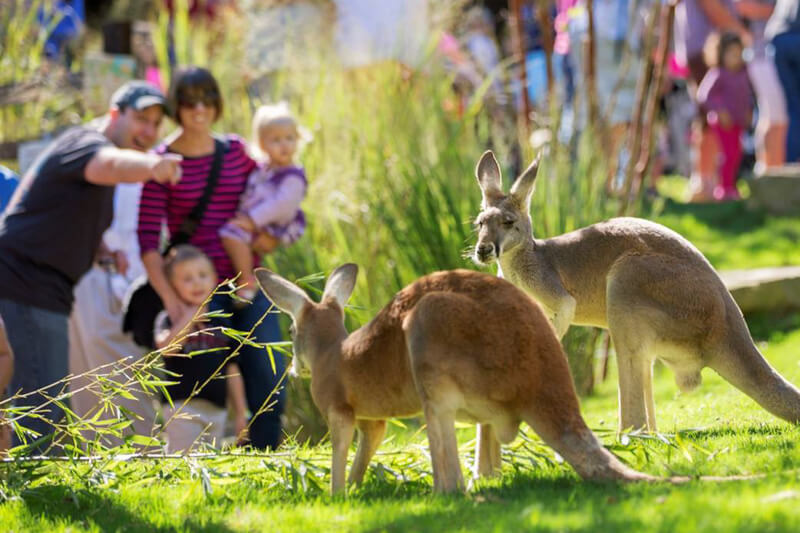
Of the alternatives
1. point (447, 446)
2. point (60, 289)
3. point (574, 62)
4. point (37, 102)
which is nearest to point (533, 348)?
point (447, 446)

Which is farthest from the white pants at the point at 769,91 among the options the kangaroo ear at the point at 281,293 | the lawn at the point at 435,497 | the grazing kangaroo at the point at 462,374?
the grazing kangaroo at the point at 462,374

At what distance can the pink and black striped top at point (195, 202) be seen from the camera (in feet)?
23.8

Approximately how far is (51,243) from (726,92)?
8.67 meters

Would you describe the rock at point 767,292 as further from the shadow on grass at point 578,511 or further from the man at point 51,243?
the shadow on grass at point 578,511

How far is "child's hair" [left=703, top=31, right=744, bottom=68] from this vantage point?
13.0m

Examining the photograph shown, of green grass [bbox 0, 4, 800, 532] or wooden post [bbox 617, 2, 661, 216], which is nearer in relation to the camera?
green grass [bbox 0, 4, 800, 532]

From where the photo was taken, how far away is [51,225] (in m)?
6.49

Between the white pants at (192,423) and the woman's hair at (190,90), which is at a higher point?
the woman's hair at (190,90)

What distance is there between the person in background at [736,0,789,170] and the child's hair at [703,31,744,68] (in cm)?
38

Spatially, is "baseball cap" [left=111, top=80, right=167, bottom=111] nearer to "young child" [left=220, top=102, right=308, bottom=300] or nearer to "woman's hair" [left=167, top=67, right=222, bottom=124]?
"woman's hair" [left=167, top=67, right=222, bottom=124]

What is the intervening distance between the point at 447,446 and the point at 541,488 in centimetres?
39

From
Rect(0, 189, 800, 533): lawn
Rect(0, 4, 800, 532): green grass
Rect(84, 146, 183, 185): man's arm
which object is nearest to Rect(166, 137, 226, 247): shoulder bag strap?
Rect(84, 146, 183, 185): man's arm

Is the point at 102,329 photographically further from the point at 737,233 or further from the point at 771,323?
the point at 737,233

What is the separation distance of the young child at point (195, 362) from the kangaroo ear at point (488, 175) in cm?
230
